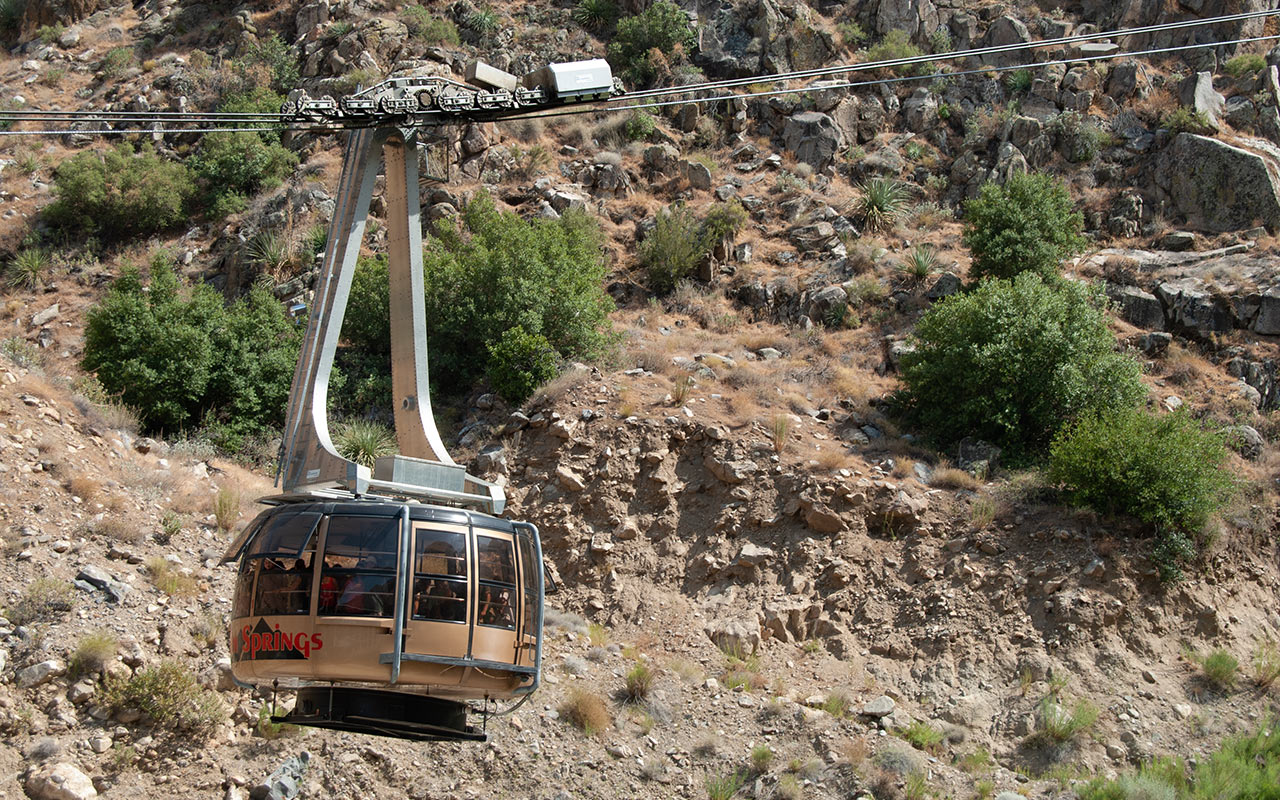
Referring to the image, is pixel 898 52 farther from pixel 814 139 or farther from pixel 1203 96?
pixel 1203 96

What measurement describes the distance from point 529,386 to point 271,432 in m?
5.78

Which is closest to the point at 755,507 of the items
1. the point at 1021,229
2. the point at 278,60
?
the point at 1021,229

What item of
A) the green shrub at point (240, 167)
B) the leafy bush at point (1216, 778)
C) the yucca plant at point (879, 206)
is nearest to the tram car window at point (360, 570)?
the leafy bush at point (1216, 778)

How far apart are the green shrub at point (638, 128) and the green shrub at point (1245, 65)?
706 inches

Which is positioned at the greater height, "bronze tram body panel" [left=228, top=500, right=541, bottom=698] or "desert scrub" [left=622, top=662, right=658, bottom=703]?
"bronze tram body panel" [left=228, top=500, right=541, bottom=698]

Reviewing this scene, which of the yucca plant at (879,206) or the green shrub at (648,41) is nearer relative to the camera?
the yucca plant at (879,206)

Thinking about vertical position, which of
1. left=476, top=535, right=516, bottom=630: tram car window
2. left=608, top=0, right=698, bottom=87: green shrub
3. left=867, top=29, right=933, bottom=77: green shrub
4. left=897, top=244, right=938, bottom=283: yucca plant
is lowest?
left=897, top=244, right=938, bottom=283: yucca plant

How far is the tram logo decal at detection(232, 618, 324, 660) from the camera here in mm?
9703

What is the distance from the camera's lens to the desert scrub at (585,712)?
15.0 metres

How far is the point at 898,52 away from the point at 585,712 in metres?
27.9

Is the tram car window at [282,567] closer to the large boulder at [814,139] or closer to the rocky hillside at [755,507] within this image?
the rocky hillside at [755,507]

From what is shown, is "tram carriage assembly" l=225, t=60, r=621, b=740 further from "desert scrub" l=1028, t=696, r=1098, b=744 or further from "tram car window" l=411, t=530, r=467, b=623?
"desert scrub" l=1028, t=696, r=1098, b=744

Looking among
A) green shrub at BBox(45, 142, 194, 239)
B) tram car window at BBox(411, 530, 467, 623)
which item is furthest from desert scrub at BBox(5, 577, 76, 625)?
green shrub at BBox(45, 142, 194, 239)

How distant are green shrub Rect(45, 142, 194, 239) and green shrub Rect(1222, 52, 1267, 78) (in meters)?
32.1
